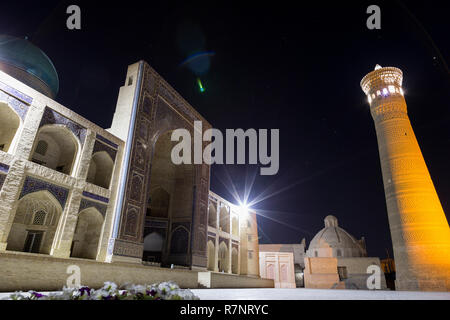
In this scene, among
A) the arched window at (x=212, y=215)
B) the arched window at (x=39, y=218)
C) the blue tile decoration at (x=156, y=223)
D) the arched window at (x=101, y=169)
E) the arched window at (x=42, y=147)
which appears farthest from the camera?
the arched window at (x=212, y=215)

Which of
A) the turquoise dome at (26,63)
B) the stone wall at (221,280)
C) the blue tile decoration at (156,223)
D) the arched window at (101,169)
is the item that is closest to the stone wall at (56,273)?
the stone wall at (221,280)

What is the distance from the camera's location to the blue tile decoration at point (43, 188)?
7.92 m

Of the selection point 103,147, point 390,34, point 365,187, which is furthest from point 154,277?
point 365,187

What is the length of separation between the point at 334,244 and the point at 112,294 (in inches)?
1398

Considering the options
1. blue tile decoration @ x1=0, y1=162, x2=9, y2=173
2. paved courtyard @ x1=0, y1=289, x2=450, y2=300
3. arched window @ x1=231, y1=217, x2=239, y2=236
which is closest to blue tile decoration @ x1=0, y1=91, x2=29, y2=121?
blue tile decoration @ x1=0, y1=162, x2=9, y2=173

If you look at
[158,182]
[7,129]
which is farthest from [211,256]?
[7,129]

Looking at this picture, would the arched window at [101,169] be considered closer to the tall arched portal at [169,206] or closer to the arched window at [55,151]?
the arched window at [55,151]

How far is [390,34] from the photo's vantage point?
18266 mm

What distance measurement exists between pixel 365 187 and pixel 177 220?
25025 mm

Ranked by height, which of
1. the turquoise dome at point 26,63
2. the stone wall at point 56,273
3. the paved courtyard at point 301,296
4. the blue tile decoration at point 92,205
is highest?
the turquoise dome at point 26,63

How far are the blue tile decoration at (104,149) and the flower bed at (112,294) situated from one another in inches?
336

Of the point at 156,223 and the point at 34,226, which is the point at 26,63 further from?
the point at 156,223

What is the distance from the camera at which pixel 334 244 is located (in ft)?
111
